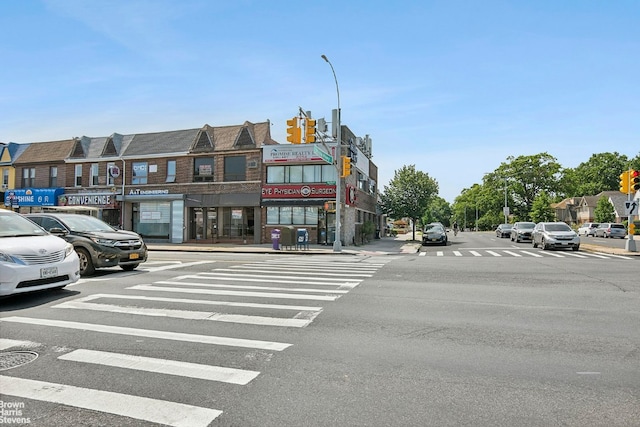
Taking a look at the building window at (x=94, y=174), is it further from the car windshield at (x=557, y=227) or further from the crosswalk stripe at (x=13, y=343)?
the car windshield at (x=557, y=227)

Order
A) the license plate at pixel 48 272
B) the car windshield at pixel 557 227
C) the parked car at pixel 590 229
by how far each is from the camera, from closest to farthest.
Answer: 1. the license plate at pixel 48 272
2. the car windshield at pixel 557 227
3. the parked car at pixel 590 229

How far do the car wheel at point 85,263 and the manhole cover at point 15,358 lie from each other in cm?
677

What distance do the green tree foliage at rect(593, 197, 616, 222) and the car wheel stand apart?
75.2 metres

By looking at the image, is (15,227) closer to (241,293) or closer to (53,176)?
(241,293)

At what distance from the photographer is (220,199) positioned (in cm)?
2981

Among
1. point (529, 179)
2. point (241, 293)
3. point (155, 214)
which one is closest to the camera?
point (241, 293)

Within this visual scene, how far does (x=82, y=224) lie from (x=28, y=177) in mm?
31338

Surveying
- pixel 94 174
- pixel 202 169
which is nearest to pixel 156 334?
pixel 202 169

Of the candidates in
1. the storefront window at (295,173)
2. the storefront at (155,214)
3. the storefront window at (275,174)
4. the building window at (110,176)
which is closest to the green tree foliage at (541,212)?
the storefront window at (295,173)

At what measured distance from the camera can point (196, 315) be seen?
21.5ft

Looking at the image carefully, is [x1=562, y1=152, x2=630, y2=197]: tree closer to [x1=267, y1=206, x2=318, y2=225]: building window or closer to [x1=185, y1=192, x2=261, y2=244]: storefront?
[x1=267, y1=206, x2=318, y2=225]: building window

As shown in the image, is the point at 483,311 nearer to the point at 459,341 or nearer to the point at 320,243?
the point at 459,341

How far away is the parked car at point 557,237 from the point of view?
2322 cm

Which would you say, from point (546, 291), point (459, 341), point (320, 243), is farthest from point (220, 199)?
point (459, 341)
